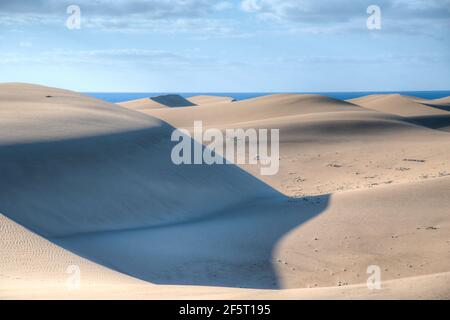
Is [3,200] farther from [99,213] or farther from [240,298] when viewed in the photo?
[240,298]

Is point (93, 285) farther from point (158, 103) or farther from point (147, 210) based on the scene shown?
point (158, 103)

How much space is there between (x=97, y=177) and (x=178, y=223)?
7.45 feet

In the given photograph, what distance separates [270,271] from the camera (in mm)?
10117

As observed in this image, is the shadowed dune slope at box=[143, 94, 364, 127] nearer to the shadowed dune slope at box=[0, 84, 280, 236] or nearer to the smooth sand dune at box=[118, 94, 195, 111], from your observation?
the smooth sand dune at box=[118, 94, 195, 111]

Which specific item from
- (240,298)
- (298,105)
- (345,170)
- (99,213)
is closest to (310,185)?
(345,170)

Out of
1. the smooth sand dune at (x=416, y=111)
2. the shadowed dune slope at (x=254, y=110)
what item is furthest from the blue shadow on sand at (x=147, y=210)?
the smooth sand dune at (x=416, y=111)

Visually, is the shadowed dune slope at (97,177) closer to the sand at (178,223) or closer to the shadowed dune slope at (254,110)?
the sand at (178,223)

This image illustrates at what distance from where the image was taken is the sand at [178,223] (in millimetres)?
8086

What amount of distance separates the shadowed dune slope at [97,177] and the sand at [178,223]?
1.5 inches

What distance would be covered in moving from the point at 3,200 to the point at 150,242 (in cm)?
294

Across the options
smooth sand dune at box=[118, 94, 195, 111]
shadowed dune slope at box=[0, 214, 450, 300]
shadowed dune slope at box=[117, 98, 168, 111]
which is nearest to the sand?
shadowed dune slope at box=[0, 214, 450, 300]

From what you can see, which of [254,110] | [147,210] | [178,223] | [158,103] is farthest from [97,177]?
[158,103]

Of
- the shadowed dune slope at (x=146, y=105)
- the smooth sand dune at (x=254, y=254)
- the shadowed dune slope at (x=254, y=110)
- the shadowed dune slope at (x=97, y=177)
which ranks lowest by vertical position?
the smooth sand dune at (x=254, y=254)

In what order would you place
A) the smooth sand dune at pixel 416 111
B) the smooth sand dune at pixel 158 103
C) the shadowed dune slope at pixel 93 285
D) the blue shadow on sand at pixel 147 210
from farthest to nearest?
1. the smooth sand dune at pixel 158 103
2. the smooth sand dune at pixel 416 111
3. the blue shadow on sand at pixel 147 210
4. the shadowed dune slope at pixel 93 285
